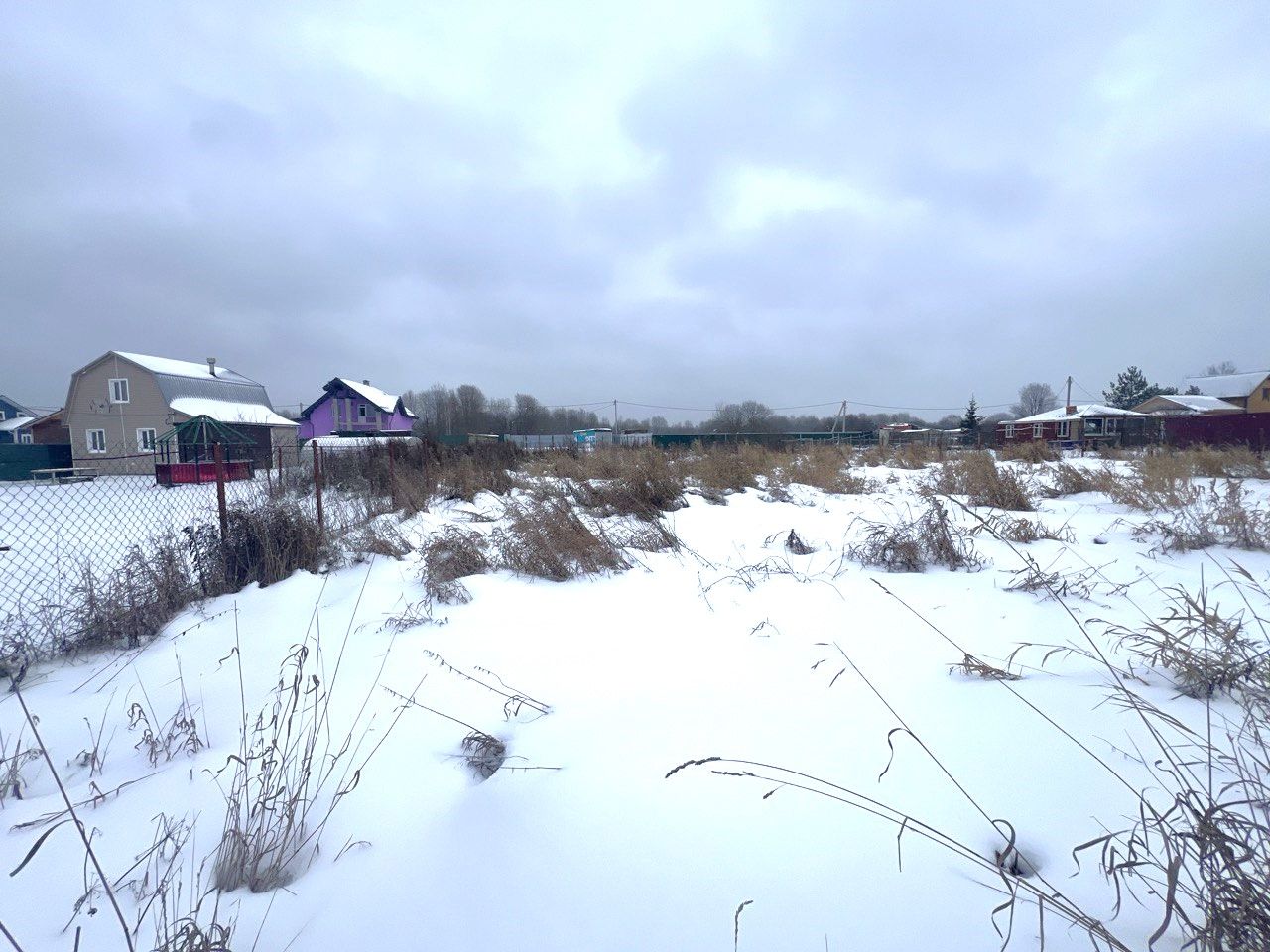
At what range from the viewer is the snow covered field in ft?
4.58

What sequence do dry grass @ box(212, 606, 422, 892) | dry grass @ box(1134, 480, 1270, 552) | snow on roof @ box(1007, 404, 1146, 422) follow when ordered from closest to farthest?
dry grass @ box(212, 606, 422, 892) → dry grass @ box(1134, 480, 1270, 552) → snow on roof @ box(1007, 404, 1146, 422)

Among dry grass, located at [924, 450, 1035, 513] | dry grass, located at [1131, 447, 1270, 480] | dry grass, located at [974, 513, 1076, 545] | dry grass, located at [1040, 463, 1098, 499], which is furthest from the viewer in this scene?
dry grass, located at [1131, 447, 1270, 480]

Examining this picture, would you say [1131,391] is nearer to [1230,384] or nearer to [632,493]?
[1230,384]

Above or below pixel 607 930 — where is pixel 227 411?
above

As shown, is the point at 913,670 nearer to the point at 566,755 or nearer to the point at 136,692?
the point at 566,755

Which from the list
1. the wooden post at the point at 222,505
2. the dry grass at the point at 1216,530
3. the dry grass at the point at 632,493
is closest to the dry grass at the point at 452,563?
the wooden post at the point at 222,505

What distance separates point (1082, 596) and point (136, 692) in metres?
5.42

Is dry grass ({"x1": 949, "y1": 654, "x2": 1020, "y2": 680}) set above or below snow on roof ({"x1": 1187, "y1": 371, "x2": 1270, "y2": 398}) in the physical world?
below

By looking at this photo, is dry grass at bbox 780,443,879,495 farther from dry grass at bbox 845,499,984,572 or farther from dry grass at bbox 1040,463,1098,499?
dry grass at bbox 845,499,984,572

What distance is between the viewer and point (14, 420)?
141 feet

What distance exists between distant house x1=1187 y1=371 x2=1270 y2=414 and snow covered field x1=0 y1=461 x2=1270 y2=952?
41.3m

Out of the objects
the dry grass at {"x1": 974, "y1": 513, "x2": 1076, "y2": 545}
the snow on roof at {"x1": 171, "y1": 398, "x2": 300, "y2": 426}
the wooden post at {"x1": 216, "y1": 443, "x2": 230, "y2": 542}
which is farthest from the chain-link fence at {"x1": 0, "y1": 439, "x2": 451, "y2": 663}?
the snow on roof at {"x1": 171, "y1": 398, "x2": 300, "y2": 426}

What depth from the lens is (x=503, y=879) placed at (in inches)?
59.9

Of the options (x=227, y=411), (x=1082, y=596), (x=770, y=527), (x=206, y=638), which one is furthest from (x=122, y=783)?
(x=227, y=411)
